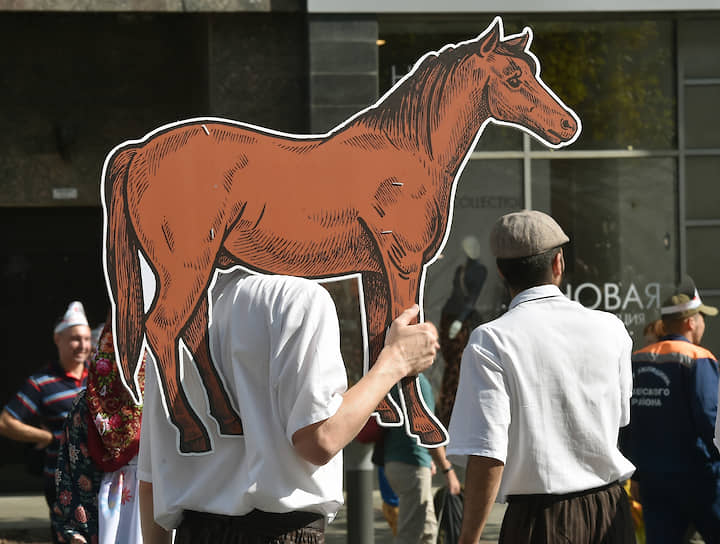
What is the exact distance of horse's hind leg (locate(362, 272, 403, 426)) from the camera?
146 inches

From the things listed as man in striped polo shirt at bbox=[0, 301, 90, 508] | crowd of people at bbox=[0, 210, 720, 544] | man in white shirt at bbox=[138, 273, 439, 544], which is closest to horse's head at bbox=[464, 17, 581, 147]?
crowd of people at bbox=[0, 210, 720, 544]

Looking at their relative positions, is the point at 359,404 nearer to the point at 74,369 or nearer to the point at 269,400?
the point at 269,400

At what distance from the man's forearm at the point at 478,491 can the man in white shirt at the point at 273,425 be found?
1.52ft

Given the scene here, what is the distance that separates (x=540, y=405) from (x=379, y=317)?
2.74ft

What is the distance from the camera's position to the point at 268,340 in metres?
2.55

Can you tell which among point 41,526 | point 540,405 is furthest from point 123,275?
point 41,526

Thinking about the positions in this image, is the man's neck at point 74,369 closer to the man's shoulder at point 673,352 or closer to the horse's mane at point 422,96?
the horse's mane at point 422,96

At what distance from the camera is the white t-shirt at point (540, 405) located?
3055mm

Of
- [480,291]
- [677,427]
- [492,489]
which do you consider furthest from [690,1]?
[492,489]

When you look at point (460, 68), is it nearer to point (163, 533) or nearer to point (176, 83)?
point (163, 533)

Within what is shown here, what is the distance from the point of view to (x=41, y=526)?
28.6 ft

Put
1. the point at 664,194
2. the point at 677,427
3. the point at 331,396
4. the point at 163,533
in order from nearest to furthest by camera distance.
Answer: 1. the point at 331,396
2. the point at 163,533
3. the point at 677,427
4. the point at 664,194

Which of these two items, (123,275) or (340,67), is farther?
(340,67)

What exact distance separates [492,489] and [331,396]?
82 centimetres
